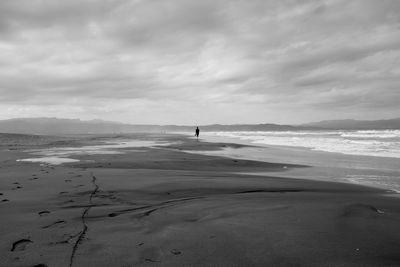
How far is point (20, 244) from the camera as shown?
339 centimetres

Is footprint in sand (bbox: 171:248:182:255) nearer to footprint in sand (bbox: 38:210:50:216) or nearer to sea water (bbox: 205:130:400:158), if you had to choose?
footprint in sand (bbox: 38:210:50:216)

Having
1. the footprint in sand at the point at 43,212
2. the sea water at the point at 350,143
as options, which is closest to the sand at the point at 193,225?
the footprint in sand at the point at 43,212

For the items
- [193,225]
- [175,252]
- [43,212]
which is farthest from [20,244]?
[193,225]

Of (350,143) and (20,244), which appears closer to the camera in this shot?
(20,244)

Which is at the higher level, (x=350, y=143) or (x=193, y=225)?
(x=350, y=143)

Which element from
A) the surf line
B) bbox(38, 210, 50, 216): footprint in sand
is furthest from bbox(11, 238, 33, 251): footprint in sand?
bbox(38, 210, 50, 216): footprint in sand

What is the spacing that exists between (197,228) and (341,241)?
5.94 feet

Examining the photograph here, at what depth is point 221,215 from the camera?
469 cm

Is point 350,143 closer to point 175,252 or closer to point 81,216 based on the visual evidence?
point 81,216

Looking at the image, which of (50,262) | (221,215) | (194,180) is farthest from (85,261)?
(194,180)

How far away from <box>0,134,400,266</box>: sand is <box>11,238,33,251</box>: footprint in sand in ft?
0.04

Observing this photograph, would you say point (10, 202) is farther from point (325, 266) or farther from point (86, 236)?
point (325, 266)

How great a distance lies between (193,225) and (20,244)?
2.14 metres

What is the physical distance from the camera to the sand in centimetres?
309
